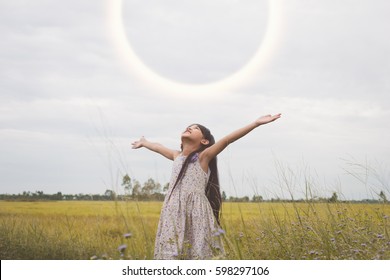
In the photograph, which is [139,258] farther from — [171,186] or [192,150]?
[192,150]

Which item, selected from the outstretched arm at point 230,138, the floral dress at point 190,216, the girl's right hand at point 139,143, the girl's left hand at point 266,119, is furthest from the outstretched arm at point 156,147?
the girl's left hand at point 266,119

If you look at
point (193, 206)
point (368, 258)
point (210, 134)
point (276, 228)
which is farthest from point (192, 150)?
point (368, 258)

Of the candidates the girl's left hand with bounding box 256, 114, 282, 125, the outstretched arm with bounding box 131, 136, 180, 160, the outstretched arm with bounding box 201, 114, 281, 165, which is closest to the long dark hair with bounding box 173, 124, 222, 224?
the outstretched arm with bounding box 201, 114, 281, 165

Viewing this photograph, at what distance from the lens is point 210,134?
19.8 feet

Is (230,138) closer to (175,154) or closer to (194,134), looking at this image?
(194,134)

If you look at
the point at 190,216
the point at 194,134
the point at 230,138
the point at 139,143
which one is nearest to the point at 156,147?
the point at 139,143

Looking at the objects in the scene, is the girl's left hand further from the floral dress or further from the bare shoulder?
the bare shoulder

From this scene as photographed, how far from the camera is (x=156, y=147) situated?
6.59 m

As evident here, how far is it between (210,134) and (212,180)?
60 cm

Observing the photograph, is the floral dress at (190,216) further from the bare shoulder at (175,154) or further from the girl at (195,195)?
the bare shoulder at (175,154)

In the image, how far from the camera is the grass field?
4.31 metres

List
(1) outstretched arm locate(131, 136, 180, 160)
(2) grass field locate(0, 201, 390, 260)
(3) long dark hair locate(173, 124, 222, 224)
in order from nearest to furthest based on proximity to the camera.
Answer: (2) grass field locate(0, 201, 390, 260) → (3) long dark hair locate(173, 124, 222, 224) → (1) outstretched arm locate(131, 136, 180, 160)

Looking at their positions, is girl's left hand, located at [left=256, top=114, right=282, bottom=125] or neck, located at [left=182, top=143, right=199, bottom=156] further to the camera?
neck, located at [left=182, top=143, right=199, bottom=156]
